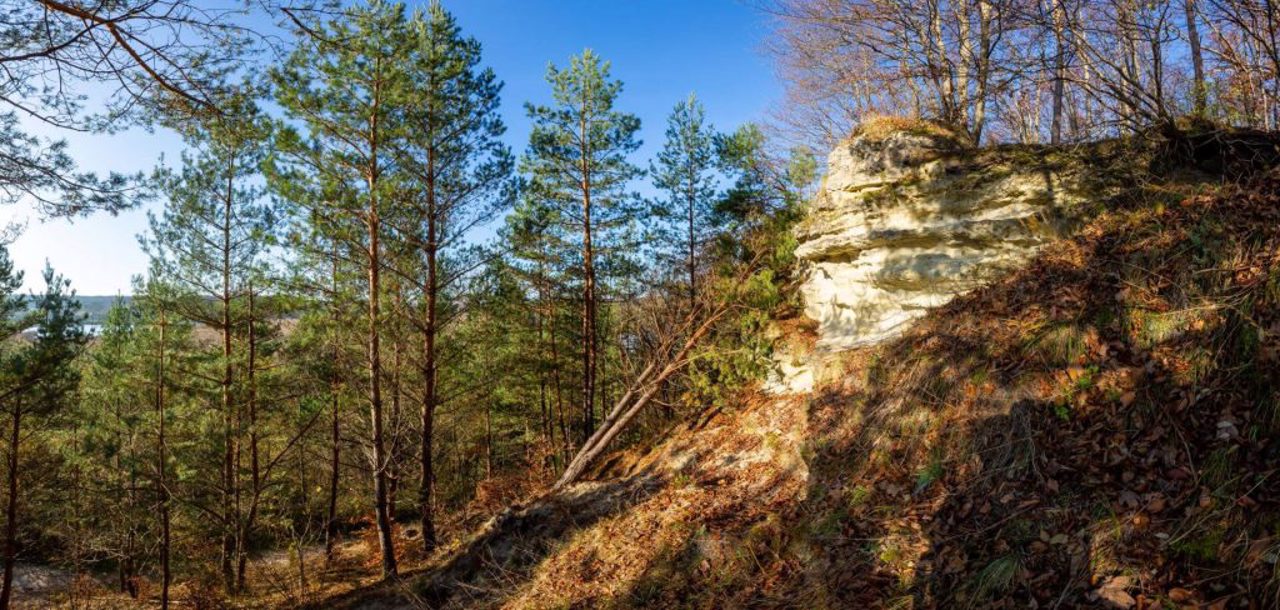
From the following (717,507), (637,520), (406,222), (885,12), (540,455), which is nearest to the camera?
(717,507)

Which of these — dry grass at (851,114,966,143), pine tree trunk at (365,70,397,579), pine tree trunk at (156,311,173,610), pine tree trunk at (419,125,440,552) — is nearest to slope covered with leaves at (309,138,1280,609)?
dry grass at (851,114,966,143)

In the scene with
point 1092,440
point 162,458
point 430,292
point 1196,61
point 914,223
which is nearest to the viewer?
point 1092,440

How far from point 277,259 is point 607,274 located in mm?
6617

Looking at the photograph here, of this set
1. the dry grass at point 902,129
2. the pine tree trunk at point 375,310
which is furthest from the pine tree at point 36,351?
the dry grass at point 902,129

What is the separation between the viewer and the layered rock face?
6.36 m

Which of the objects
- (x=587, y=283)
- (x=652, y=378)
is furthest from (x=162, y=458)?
(x=652, y=378)

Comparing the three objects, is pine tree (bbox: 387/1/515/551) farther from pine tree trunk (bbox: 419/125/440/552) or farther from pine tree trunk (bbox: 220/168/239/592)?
pine tree trunk (bbox: 220/168/239/592)

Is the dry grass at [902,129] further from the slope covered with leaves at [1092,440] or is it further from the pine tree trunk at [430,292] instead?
the pine tree trunk at [430,292]

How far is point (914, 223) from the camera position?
7.08 meters

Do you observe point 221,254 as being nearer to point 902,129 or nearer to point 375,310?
point 375,310

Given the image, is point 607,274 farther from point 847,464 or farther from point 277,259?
point 847,464

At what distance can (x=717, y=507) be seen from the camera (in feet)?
20.0

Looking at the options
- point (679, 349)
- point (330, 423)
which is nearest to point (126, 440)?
point (330, 423)

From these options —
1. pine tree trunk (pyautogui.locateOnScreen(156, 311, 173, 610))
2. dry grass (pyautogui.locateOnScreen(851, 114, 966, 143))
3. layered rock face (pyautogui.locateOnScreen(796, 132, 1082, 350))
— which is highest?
dry grass (pyautogui.locateOnScreen(851, 114, 966, 143))
